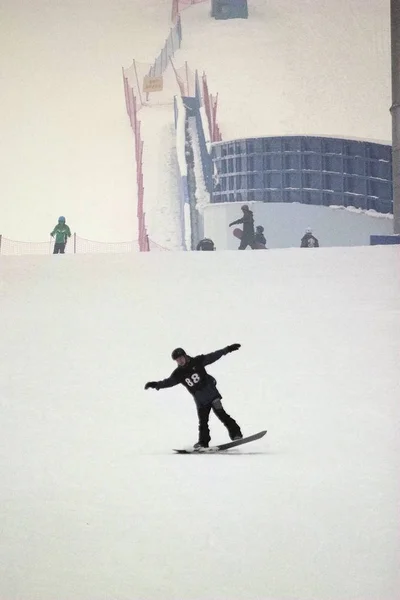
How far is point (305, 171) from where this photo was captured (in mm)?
21844

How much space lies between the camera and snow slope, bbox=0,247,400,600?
262 inches

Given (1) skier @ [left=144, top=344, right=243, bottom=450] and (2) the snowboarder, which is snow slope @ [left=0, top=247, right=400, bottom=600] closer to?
(1) skier @ [left=144, top=344, right=243, bottom=450]

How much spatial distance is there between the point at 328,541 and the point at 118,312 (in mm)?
3811

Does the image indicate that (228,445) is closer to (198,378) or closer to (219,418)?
(219,418)

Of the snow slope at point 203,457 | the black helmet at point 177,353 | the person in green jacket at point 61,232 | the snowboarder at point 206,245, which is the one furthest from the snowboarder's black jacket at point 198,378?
the snowboarder at point 206,245

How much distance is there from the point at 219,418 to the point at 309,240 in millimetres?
12490

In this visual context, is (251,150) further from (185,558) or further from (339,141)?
(185,558)

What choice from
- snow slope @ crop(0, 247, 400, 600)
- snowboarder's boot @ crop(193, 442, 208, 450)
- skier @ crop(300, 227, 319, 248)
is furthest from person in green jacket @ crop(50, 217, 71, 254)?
snowboarder's boot @ crop(193, 442, 208, 450)

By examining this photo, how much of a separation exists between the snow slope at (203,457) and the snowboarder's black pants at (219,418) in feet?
0.47

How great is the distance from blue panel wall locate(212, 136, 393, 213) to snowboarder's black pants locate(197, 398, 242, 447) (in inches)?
559

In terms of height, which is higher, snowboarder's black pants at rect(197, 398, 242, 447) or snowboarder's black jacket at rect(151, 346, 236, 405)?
snowboarder's black jacket at rect(151, 346, 236, 405)

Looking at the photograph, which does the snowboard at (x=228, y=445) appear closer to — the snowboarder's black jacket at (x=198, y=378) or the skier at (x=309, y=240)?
the snowboarder's black jacket at (x=198, y=378)

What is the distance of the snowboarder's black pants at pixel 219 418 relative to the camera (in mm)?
7008

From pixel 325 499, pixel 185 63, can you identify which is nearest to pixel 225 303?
pixel 325 499
